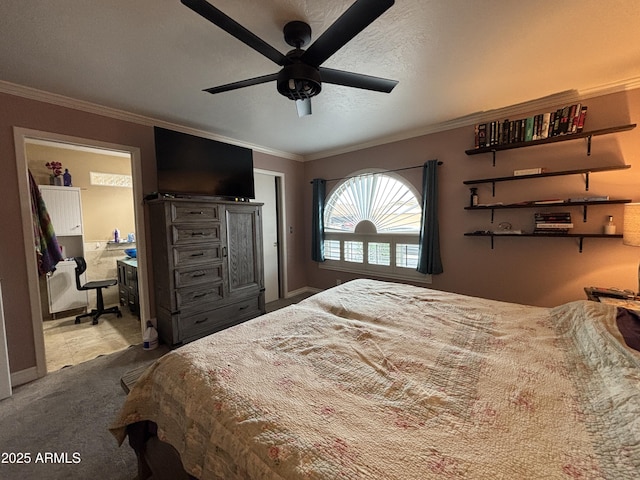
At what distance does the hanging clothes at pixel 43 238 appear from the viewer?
2.99 meters

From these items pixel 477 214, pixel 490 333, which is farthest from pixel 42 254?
pixel 477 214

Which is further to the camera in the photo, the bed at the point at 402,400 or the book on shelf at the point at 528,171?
the book on shelf at the point at 528,171

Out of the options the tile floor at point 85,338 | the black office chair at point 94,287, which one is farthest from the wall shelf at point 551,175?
Answer: the black office chair at point 94,287

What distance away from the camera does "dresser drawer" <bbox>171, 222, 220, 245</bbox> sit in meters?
2.66

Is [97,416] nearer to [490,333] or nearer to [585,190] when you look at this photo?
[490,333]

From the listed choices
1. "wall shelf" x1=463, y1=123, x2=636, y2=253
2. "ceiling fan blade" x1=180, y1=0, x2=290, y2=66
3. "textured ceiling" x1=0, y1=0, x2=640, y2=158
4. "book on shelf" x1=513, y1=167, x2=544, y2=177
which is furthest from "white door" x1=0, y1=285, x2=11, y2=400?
"book on shelf" x1=513, y1=167, x2=544, y2=177

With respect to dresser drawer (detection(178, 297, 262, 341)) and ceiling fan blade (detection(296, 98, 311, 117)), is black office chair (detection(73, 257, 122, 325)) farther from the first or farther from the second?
ceiling fan blade (detection(296, 98, 311, 117))

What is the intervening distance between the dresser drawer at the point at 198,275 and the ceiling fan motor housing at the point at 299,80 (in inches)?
83.0

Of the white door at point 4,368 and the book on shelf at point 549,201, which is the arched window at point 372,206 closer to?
the book on shelf at point 549,201

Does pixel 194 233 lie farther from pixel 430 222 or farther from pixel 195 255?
pixel 430 222

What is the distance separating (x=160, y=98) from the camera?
2398 mm

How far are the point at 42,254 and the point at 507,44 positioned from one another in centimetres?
491

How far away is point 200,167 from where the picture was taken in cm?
299

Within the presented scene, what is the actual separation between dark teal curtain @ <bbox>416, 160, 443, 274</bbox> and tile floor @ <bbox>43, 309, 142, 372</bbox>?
3.66 meters
